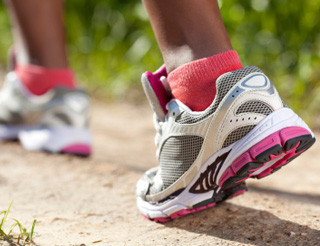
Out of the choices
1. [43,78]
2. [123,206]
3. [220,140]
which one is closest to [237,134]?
[220,140]

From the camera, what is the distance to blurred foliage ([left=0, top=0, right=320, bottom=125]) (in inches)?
104

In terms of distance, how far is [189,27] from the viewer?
1.10 metres

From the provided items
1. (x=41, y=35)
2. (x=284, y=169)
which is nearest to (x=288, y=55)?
(x=284, y=169)

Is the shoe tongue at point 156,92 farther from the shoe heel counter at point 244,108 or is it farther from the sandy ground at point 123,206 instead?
the sandy ground at point 123,206

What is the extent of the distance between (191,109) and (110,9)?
2.73 metres

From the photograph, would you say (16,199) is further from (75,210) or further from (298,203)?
(298,203)

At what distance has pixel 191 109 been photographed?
1.12 metres

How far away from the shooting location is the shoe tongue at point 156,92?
1.16 meters

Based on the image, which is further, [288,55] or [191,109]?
[288,55]

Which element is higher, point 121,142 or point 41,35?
point 41,35

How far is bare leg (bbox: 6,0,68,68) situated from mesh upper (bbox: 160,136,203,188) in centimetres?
102

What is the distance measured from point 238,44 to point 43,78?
134 cm

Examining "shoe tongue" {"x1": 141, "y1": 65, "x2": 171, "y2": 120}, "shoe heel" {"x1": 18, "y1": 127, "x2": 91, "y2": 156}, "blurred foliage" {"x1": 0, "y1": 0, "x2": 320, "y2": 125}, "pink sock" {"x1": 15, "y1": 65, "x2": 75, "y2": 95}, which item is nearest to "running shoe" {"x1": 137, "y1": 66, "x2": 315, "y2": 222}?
"shoe tongue" {"x1": 141, "y1": 65, "x2": 171, "y2": 120}

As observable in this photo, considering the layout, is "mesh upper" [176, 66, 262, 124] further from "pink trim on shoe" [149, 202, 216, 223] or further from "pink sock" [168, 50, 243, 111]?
"pink trim on shoe" [149, 202, 216, 223]
